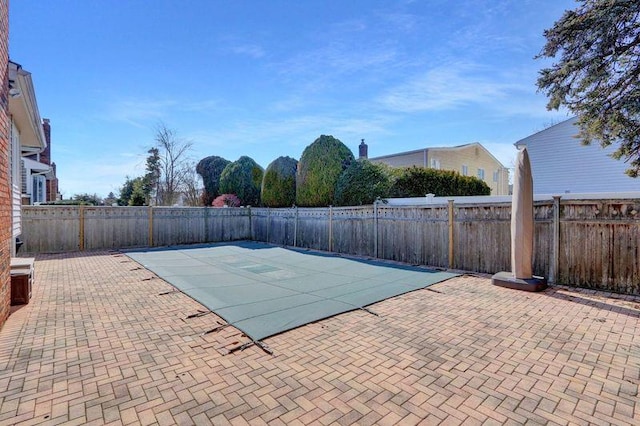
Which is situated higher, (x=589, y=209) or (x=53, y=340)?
(x=589, y=209)

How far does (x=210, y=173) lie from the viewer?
79.9 feet

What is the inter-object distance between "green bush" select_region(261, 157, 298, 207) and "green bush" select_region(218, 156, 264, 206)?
5085 millimetres

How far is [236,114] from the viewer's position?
14.6m

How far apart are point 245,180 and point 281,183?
250 inches

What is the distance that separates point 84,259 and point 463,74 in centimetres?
1232

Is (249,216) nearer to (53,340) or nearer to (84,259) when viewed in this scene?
(84,259)

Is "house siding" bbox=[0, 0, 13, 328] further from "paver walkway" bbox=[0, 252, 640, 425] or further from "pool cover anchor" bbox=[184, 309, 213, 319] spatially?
"pool cover anchor" bbox=[184, 309, 213, 319]

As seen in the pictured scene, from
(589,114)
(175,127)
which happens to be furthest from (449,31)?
(175,127)

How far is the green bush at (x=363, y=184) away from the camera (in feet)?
35.7

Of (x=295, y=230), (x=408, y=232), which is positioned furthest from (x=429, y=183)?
(x=295, y=230)

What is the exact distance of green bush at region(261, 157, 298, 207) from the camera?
1515cm

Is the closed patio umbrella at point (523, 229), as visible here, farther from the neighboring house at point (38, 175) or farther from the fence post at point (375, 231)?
the neighboring house at point (38, 175)

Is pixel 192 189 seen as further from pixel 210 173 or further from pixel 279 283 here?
pixel 279 283

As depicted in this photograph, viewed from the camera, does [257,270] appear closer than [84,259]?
Yes
